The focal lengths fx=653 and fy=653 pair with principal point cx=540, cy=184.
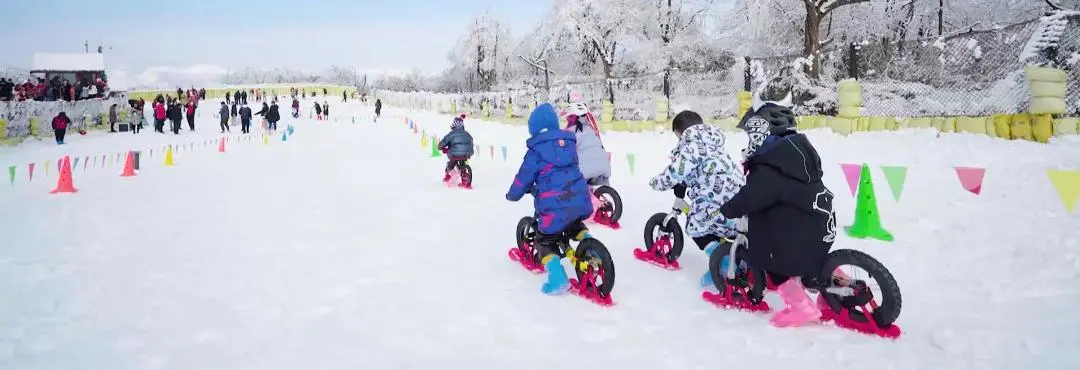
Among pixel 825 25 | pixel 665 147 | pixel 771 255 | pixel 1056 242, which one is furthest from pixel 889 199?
pixel 825 25

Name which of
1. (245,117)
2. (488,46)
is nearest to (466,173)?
(245,117)

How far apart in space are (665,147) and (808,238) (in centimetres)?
1506

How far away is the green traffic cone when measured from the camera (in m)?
6.94

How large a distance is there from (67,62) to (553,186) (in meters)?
65.6

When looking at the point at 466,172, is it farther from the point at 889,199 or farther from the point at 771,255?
the point at 771,255

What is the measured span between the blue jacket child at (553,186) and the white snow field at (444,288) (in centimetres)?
40

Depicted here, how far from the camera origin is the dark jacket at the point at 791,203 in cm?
399

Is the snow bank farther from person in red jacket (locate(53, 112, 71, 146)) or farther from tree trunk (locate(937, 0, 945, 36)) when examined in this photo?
tree trunk (locate(937, 0, 945, 36))

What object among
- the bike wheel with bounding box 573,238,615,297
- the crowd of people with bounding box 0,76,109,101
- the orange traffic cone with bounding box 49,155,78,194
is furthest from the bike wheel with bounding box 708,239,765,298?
the crowd of people with bounding box 0,76,109,101

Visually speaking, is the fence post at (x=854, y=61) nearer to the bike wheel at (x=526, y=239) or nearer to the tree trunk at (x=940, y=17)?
the tree trunk at (x=940, y=17)

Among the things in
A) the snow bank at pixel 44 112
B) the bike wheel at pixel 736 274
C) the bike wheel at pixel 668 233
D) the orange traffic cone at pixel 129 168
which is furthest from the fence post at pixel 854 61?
the snow bank at pixel 44 112

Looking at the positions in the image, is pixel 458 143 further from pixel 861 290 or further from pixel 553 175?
pixel 861 290

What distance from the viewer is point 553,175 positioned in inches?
203

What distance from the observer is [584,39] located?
39500mm
